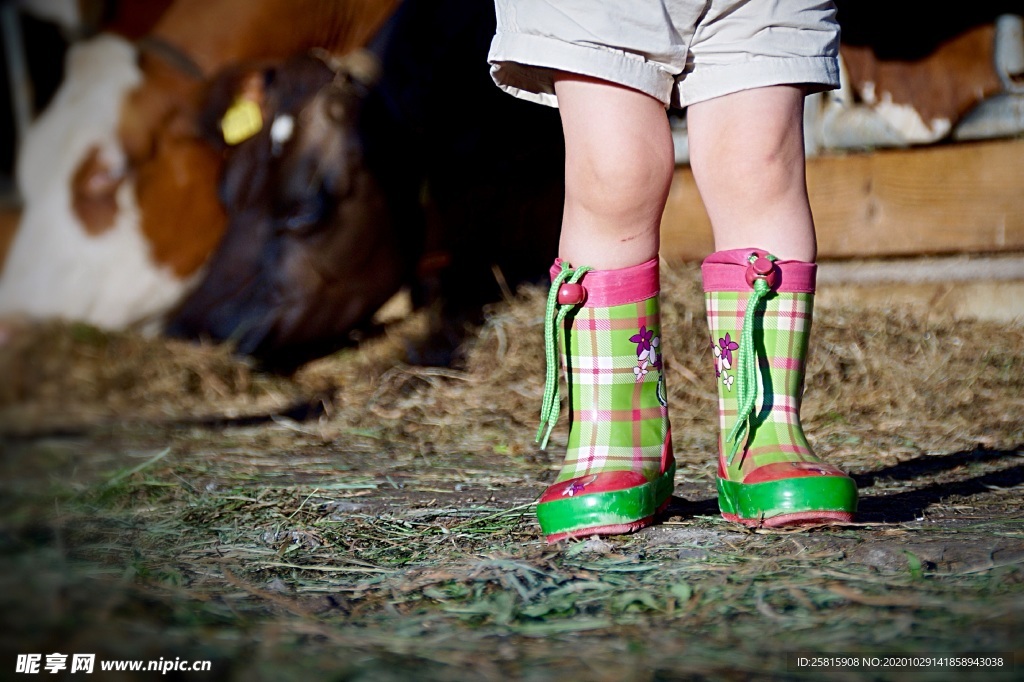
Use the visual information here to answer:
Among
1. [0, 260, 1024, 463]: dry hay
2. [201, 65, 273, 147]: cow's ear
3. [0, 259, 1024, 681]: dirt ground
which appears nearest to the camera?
[0, 259, 1024, 681]: dirt ground

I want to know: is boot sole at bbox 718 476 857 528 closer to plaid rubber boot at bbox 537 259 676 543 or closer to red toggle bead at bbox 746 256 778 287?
plaid rubber boot at bbox 537 259 676 543

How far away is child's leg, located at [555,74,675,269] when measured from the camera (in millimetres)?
933

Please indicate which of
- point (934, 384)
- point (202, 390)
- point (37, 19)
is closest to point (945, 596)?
point (934, 384)

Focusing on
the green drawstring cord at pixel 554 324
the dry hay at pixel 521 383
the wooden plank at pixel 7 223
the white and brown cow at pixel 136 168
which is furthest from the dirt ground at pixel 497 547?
the wooden plank at pixel 7 223

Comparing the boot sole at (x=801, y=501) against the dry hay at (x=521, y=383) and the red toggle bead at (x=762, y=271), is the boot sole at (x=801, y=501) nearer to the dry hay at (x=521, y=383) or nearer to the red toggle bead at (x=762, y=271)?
the red toggle bead at (x=762, y=271)

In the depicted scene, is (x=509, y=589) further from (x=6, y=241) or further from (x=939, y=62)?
(x=6, y=241)

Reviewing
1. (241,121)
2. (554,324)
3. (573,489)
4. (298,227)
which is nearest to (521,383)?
(298,227)

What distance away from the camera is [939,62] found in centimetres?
198

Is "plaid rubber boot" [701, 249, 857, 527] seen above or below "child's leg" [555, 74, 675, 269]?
below

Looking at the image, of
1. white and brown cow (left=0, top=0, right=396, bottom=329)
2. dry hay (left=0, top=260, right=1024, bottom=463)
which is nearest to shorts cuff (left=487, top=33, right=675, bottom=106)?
dry hay (left=0, top=260, right=1024, bottom=463)

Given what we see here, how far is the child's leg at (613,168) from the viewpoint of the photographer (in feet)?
3.06

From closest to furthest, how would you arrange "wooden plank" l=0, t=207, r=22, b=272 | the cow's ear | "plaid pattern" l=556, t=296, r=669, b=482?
"plaid pattern" l=556, t=296, r=669, b=482 < the cow's ear < "wooden plank" l=0, t=207, r=22, b=272

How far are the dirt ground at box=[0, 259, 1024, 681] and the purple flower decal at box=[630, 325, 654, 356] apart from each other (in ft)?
0.64

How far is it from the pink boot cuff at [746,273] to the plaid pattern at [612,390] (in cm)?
8
